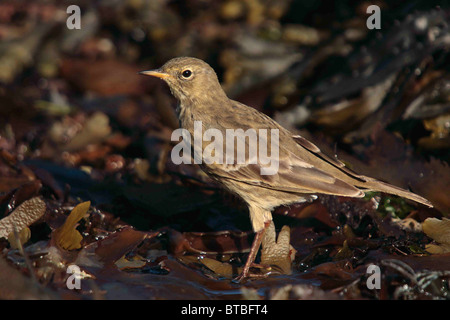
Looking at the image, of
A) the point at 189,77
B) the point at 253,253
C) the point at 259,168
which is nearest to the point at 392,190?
the point at 259,168

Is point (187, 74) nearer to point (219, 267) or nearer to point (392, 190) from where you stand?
point (219, 267)

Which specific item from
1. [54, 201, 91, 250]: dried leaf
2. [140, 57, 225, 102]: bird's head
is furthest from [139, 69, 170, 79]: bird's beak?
[54, 201, 91, 250]: dried leaf

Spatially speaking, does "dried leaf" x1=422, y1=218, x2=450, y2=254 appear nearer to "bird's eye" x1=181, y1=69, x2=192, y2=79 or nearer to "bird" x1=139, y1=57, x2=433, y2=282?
"bird" x1=139, y1=57, x2=433, y2=282

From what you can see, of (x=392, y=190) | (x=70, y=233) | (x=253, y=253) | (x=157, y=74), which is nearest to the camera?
(x=70, y=233)

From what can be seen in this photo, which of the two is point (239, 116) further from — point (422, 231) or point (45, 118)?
point (45, 118)

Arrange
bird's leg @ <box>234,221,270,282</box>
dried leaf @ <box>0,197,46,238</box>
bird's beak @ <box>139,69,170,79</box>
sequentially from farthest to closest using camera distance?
bird's beak @ <box>139,69,170,79</box> → dried leaf @ <box>0,197,46,238</box> → bird's leg @ <box>234,221,270,282</box>

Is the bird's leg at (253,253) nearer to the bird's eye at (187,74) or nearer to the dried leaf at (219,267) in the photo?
the dried leaf at (219,267)

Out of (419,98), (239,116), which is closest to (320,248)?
(239,116)
